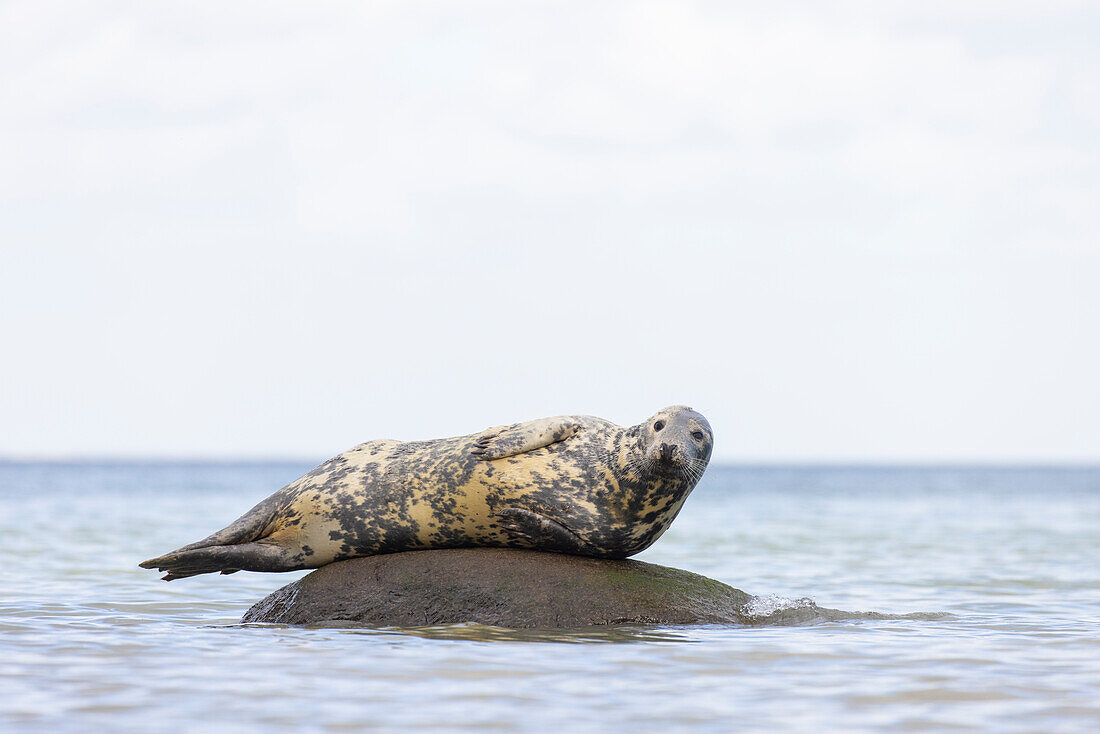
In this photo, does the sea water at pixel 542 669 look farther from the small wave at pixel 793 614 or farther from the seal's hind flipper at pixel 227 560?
the seal's hind flipper at pixel 227 560

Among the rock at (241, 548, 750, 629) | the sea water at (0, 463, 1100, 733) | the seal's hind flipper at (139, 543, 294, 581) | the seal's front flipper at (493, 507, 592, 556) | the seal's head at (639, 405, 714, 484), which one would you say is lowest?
the sea water at (0, 463, 1100, 733)

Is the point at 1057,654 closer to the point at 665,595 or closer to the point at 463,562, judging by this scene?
the point at 665,595

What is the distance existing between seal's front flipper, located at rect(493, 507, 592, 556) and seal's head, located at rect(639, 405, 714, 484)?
641 mm

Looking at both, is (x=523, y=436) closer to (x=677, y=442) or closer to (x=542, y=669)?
(x=677, y=442)

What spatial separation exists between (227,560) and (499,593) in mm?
1638

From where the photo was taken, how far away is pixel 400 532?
22.6 feet

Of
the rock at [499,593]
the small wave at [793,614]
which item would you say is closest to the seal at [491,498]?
the rock at [499,593]

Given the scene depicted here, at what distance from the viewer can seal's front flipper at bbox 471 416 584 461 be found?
6719 millimetres

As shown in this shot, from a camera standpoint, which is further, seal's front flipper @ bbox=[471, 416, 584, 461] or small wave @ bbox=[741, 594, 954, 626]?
small wave @ bbox=[741, 594, 954, 626]

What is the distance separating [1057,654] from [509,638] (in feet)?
8.92

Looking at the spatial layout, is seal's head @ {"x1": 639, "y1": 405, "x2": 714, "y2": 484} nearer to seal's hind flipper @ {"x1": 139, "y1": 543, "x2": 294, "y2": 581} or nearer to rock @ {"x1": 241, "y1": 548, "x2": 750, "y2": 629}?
rock @ {"x1": 241, "y1": 548, "x2": 750, "y2": 629}

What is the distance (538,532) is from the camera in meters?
6.70

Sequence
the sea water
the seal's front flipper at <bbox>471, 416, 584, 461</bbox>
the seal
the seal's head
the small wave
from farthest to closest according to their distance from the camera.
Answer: the small wave < the seal's front flipper at <bbox>471, 416, 584, 461</bbox> < the seal < the seal's head < the sea water

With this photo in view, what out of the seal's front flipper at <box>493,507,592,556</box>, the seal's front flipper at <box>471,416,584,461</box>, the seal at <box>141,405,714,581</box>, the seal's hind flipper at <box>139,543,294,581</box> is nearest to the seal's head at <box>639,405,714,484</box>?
the seal at <box>141,405,714,581</box>
